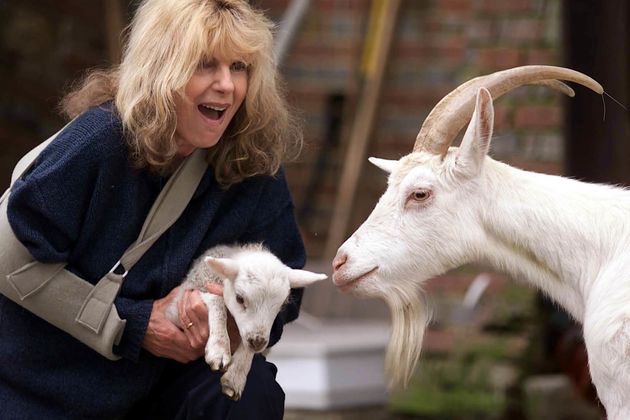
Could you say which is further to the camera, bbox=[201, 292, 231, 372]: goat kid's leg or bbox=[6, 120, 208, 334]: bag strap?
bbox=[6, 120, 208, 334]: bag strap

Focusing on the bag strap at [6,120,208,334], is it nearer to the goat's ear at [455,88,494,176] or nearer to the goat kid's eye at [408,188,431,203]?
the goat kid's eye at [408,188,431,203]

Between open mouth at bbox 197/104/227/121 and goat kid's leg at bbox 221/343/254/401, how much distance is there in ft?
2.03

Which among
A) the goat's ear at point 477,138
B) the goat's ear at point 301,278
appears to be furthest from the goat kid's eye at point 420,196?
the goat's ear at point 301,278

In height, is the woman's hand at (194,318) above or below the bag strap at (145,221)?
below

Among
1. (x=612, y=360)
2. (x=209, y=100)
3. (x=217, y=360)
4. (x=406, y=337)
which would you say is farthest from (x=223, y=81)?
(x=612, y=360)

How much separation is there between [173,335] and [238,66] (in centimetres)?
74

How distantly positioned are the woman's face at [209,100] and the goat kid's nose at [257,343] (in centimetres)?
57

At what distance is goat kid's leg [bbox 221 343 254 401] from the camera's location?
3455 millimetres

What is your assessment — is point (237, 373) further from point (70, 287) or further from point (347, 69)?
point (347, 69)

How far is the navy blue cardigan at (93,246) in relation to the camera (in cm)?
350

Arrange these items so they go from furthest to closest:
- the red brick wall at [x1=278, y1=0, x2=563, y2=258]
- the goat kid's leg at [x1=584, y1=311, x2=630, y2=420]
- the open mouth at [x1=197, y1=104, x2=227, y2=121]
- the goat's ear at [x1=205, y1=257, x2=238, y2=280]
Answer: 1. the red brick wall at [x1=278, y1=0, x2=563, y2=258]
2. the open mouth at [x1=197, y1=104, x2=227, y2=121]
3. the goat's ear at [x1=205, y1=257, x2=238, y2=280]
4. the goat kid's leg at [x1=584, y1=311, x2=630, y2=420]

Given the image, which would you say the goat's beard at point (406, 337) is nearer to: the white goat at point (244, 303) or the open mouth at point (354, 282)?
the open mouth at point (354, 282)

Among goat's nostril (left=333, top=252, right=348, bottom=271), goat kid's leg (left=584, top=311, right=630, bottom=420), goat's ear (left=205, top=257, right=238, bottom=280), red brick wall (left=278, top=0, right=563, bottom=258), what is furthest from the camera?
red brick wall (left=278, top=0, right=563, bottom=258)

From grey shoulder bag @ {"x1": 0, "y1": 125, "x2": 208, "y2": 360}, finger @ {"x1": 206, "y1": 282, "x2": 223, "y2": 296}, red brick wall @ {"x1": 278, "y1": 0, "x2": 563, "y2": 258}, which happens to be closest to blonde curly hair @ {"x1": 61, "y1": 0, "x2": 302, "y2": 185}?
grey shoulder bag @ {"x1": 0, "y1": 125, "x2": 208, "y2": 360}
